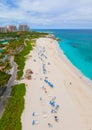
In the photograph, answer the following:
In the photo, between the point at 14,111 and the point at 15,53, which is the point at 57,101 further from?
the point at 15,53

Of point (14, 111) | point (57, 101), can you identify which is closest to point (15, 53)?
point (57, 101)

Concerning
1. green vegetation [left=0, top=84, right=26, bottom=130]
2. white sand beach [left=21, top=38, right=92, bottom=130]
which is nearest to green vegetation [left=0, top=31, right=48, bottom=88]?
green vegetation [left=0, top=84, right=26, bottom=130]

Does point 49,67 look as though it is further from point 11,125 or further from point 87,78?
point 11,125

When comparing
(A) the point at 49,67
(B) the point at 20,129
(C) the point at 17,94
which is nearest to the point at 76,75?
(A) the point at 49,67

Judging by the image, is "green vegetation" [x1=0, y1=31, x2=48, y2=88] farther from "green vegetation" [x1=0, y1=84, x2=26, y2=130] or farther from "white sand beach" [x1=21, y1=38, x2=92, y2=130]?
"white sand beach" [x1=21, y1=38, x2=92, y2=130]

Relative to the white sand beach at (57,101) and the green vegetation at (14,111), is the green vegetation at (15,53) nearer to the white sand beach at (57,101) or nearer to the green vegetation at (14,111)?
the green vegetation at (14,111)

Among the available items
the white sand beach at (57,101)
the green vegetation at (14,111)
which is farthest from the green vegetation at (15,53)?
the white sand beach at (57,101)
